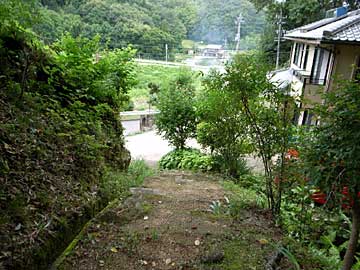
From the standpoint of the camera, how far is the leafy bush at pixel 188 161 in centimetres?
702

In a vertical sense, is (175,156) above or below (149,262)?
below

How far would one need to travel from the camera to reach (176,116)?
7820 millimetres

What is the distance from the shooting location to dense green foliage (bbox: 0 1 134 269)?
1.89m

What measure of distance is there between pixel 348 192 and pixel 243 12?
81.8ft

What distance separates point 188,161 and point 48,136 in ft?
16.2

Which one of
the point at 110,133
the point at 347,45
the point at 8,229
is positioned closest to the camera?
the point at 8,229

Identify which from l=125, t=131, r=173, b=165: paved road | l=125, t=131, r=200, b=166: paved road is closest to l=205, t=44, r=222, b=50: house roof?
l=125, t=131, r=200, b=166: paved road

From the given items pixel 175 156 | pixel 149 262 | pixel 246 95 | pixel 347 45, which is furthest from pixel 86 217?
pixel 347 45

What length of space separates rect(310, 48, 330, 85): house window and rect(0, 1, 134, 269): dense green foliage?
814cm

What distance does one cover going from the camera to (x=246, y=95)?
11.8 ft

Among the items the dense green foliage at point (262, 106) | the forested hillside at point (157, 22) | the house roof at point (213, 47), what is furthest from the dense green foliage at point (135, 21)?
the dense green foliage at point (262, 106)

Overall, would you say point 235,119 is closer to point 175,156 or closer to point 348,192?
point 175,156

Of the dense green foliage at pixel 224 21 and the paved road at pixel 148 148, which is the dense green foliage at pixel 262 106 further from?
the dense green foliage at pixel 224 21

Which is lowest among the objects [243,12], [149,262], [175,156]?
[175,156]
